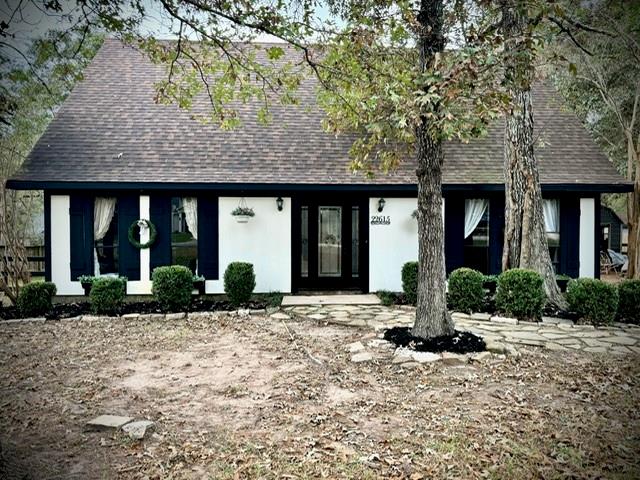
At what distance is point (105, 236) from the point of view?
1005 cm

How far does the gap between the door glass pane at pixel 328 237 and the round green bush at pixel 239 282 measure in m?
2.27

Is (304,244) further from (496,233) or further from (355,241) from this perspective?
(496,233)

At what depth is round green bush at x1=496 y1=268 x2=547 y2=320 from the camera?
25.4ft

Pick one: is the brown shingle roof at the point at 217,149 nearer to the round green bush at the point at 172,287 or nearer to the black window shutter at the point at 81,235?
the black window shutter at the point at 81,235

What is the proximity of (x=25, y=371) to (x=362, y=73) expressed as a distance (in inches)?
207

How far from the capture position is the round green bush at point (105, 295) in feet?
28.1

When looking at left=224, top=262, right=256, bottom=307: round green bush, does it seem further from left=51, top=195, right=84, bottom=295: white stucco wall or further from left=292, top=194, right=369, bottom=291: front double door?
left=51, top=195, right=84, bottom=295: white stucco wall

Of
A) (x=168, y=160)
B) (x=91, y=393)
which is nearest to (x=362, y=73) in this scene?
(x=91, y=393)

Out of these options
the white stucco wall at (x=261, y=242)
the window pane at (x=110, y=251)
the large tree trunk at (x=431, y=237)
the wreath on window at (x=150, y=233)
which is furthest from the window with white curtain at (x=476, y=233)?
the window pane at (x=110, y=251)

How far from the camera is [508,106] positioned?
16.6 ft

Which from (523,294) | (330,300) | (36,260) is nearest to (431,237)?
(523,294)

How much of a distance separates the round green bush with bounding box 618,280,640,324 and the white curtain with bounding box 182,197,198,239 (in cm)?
806

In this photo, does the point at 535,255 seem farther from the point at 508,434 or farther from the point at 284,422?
the point at 284,422

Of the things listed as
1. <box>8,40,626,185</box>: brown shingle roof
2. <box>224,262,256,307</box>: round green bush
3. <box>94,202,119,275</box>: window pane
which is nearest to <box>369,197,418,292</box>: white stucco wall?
<box>8,40,626,185</box>: brown shingle roof
